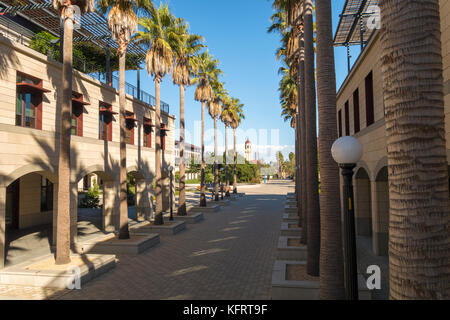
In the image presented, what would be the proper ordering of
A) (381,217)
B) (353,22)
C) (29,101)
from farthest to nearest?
1. (353,22)
2. (29,101)
3. (381,217)

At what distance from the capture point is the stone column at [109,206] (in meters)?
18.5

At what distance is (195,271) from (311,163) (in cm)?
565

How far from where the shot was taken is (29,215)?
19391 mm

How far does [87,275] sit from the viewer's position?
9.98 m

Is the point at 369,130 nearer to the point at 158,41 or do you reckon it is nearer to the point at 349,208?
the point at 349,208

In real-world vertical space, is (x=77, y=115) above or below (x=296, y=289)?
above

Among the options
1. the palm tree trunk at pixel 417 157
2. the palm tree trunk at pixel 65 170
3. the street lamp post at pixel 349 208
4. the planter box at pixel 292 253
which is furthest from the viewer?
the planter box at pixel 292 253

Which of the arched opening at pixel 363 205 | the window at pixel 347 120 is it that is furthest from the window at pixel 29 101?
the window at pixel 347 120

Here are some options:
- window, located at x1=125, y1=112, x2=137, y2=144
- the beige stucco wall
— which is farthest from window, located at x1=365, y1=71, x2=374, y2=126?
window, located at x1=125, y1=112, x2=137, y2=144

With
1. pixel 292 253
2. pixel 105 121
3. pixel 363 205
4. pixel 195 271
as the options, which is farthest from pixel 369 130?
pixel 105 121

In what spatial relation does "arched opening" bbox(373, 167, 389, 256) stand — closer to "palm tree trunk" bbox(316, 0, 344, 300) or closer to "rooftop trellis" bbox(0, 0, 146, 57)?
"palm tree trunk" bbox(316, 0, 344, 300)

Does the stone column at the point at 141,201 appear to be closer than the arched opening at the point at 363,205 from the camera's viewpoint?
No

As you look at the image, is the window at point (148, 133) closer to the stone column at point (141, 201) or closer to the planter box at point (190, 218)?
the stone column at point (141, 201)
